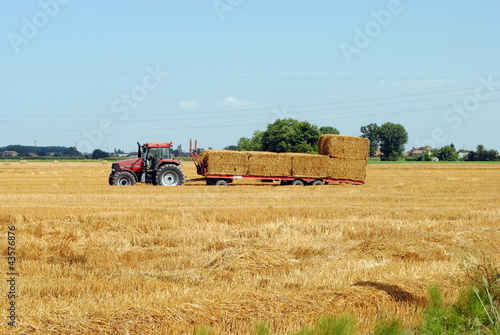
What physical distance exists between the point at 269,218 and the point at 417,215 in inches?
173

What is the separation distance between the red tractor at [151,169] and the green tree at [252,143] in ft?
267

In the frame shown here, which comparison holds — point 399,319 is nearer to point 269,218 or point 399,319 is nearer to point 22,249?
point 22,249

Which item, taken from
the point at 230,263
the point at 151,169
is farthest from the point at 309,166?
the point at 230,263

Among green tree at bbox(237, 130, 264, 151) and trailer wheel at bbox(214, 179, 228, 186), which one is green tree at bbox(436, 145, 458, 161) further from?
trailer wheel at bbox(214, 179, 228, 186)

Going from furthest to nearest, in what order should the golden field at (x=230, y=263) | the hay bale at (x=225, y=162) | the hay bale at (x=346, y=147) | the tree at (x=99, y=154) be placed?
the tree at (x=99, y=154) → the hay bale at (x=346, y=147) → the hay bale at (x=225, y=162) → the golden field at (x=230, y=263)

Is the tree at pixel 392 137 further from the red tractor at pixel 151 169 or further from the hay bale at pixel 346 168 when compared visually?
the red tractor at pixel 151 169

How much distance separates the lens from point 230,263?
364 inches

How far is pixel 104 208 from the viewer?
17094 mm

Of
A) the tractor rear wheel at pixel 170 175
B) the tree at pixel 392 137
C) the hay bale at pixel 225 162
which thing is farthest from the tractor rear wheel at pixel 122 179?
the tree at pixel 392 137

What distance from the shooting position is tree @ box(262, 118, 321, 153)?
9182cm

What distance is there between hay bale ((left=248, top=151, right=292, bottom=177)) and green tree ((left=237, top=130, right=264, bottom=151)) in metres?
79.9

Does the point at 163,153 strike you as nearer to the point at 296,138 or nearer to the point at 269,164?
the point at 269,164

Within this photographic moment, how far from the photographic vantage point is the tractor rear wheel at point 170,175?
28.0m

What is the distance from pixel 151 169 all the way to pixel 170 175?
1.03 metres
